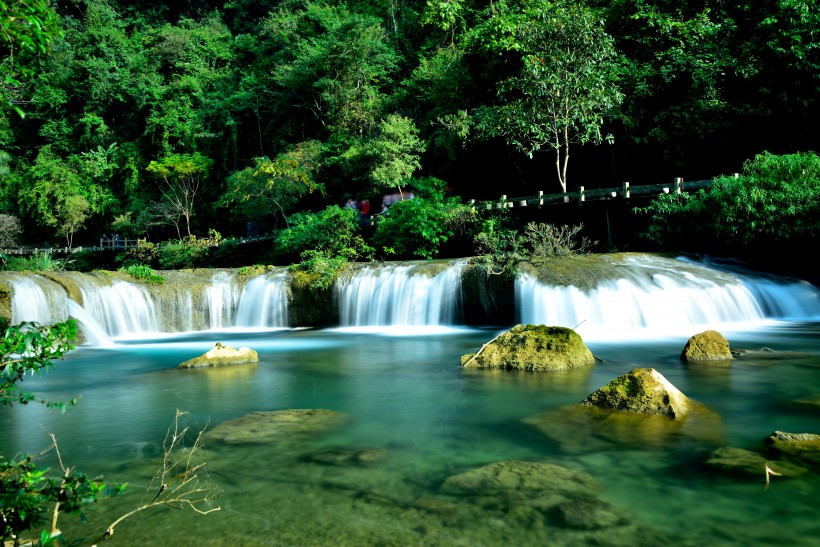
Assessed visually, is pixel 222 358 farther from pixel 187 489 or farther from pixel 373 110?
pixel 373 110

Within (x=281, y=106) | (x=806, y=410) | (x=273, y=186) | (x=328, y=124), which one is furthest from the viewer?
(x=281, y=106)

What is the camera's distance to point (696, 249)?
1773 centimetres

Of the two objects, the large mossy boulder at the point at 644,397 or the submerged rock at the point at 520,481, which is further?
the large mossy boulder at the point at 644,397

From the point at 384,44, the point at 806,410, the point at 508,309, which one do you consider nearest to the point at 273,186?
the point at 384,44

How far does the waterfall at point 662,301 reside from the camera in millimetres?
13180

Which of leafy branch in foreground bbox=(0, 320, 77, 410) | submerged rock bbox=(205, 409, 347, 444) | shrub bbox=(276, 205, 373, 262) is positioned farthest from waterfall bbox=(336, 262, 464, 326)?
leafy branch in foreground bbox=(0, 320, 77, 410)

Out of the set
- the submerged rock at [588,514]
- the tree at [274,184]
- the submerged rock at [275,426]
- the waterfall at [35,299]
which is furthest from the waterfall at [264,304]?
the submerged rock at [588,514]

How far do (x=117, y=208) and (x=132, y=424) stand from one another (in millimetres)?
38058

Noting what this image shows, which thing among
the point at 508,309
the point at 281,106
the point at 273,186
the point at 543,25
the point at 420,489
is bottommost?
the point at 420,489

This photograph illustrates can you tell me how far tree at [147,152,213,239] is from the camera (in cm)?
3516

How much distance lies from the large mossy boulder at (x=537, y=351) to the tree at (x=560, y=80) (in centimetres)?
1453

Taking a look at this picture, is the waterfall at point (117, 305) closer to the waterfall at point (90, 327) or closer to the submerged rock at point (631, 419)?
the waterfall at point (90, 327)

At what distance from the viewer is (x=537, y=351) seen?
26.7 ft

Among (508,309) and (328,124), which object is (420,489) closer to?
(508,309)
